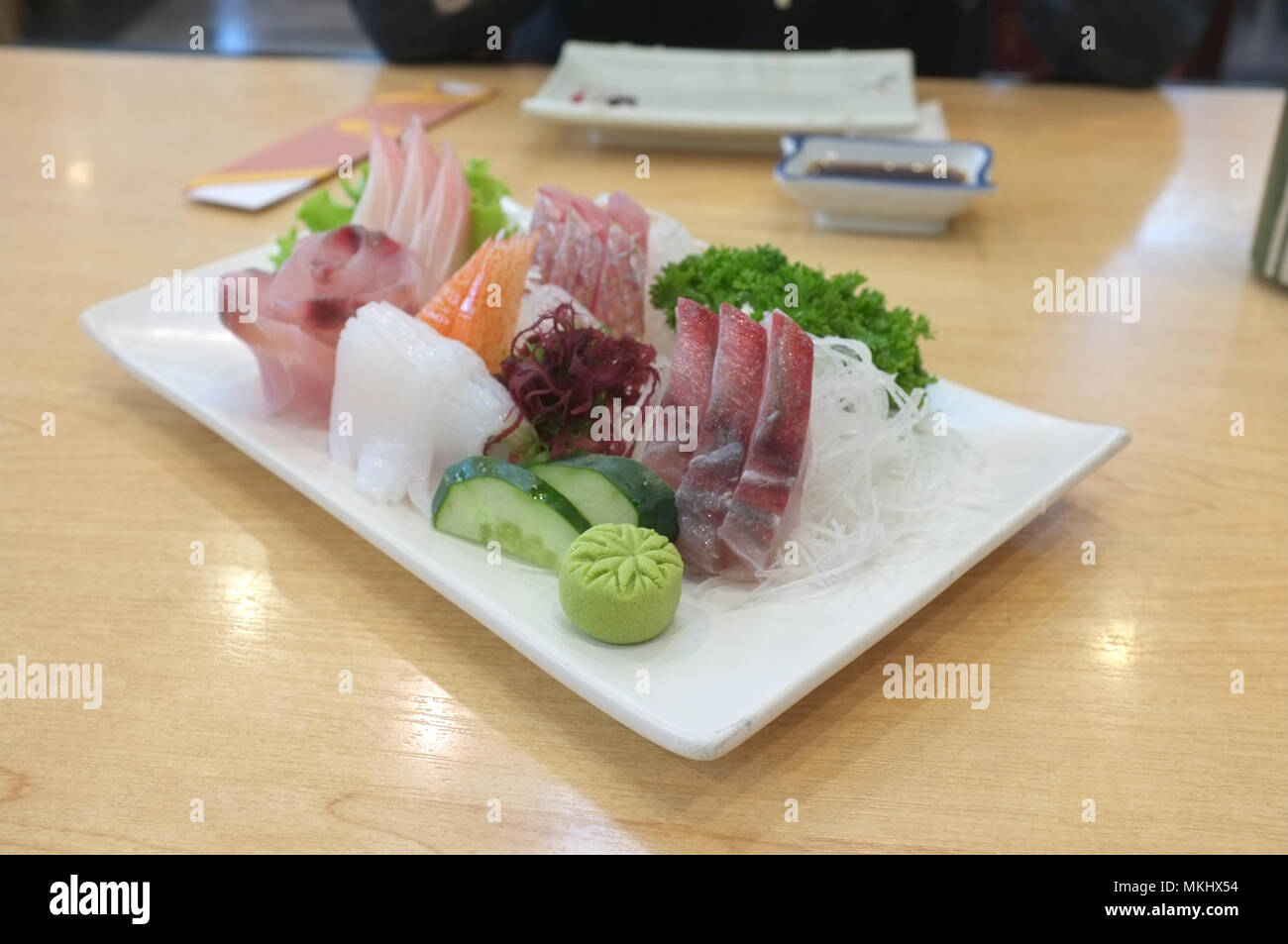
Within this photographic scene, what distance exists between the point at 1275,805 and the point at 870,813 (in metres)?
0.39

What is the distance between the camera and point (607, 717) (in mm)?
1222

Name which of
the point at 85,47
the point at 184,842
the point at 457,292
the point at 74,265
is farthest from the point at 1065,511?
the point at 85,47

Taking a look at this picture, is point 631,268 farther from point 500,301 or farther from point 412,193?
point 412,193

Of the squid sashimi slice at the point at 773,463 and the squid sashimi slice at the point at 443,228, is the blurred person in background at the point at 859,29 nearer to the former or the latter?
the squid sashimi slice at the point at 443,228

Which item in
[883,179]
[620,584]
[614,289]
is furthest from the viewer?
[883,179]

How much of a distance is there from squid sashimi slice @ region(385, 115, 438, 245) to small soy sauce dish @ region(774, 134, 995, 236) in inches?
32.4

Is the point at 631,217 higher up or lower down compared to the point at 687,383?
higher up

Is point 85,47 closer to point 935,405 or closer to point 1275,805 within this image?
point 935,405

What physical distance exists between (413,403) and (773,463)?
47 cm

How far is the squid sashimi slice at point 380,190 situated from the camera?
1880 millimetres

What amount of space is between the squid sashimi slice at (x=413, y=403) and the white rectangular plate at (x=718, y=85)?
155cm

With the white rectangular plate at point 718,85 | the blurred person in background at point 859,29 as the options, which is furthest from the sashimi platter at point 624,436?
the blurred person in background at point 859,29

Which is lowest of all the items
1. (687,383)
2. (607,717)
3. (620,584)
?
(607,717)

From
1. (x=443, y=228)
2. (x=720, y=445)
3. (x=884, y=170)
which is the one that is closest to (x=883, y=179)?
(x=884, y=170)
